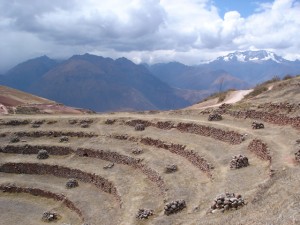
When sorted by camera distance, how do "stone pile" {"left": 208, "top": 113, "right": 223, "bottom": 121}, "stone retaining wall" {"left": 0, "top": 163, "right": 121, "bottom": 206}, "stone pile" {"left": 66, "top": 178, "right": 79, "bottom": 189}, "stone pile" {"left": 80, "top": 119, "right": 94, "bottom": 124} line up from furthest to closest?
1. "stone pile" {"left": 80, "top": 119, "right": 94, "bottom": 124}
2. "stone pile" {"left": 208, "top": 113, "right": 223, "bottom": 121}
3. "stone pile" {"left": 66, "top": 178, "right": 79, "bottom": 189}
4. "stone retaining wall" {"left": 0, "top": 163, "right": 121, "bottom": 206}

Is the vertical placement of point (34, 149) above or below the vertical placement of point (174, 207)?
below

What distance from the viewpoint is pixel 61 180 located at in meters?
57.8

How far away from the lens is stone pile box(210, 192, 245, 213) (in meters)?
26.2

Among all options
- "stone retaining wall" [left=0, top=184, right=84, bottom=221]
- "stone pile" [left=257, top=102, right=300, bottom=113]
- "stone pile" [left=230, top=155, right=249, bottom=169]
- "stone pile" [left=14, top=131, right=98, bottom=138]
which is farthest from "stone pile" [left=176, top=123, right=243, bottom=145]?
"stone retaining wall" [left=0, top=184, right=84, bottom=221]

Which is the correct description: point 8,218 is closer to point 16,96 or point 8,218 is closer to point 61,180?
point 61,180

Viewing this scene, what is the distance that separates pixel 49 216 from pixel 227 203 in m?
26.3

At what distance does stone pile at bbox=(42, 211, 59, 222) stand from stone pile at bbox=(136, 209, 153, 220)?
15323 millimetres

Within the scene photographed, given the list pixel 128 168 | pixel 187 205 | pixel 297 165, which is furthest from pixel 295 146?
pixel 128 168

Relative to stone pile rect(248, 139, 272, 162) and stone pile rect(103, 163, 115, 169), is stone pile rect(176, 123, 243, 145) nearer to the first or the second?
stone pile rect(248, 139, 272, 162)

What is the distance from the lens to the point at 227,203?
26.5 m

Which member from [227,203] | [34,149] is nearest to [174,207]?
[227,203]

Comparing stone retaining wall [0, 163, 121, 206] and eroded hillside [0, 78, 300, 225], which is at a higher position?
eroded hillside [0, 78, 300, 225]

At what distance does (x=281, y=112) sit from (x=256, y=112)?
4.51 m

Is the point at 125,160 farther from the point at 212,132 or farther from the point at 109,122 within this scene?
the point at 109,122
